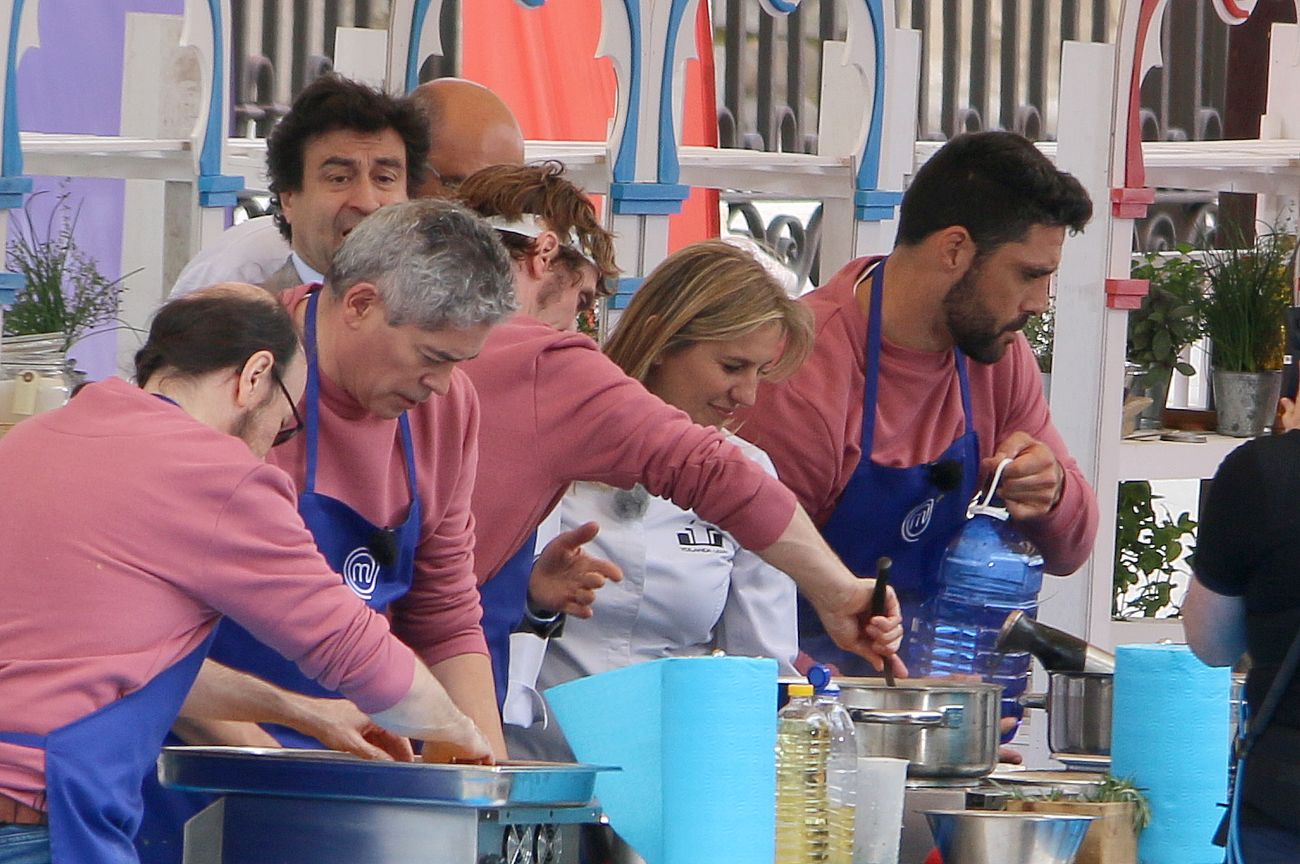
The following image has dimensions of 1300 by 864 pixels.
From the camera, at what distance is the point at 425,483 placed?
8.80ft

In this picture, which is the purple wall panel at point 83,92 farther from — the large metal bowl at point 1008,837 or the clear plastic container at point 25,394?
the large metal bowl at point 1008,837

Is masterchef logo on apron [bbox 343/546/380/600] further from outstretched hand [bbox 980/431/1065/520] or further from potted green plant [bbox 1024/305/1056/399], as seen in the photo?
potted green plant [bbox 1024/305/1056/399]

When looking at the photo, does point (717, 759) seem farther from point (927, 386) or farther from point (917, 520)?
point (927, 386)

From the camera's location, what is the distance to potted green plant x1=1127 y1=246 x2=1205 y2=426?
15.7 feet

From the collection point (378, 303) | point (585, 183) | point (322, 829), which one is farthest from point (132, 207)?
point (322, 829)

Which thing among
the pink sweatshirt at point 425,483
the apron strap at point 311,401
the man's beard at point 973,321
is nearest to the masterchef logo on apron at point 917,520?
the man's beard at point 973,321

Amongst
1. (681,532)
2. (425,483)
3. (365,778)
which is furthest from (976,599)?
(365,778)

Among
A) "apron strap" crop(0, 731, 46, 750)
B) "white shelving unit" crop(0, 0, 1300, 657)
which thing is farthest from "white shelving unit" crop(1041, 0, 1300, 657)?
"apron strap" crop(0, 731, 46, 750)

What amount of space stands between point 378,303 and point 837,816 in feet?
2.72

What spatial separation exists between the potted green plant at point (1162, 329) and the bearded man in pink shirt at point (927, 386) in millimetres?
1245

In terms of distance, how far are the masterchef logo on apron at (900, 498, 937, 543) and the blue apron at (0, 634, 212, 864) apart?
1.61m

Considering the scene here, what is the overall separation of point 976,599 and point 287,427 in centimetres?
156

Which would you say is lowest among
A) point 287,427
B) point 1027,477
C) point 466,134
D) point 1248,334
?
point 1027,477

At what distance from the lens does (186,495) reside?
211cm
